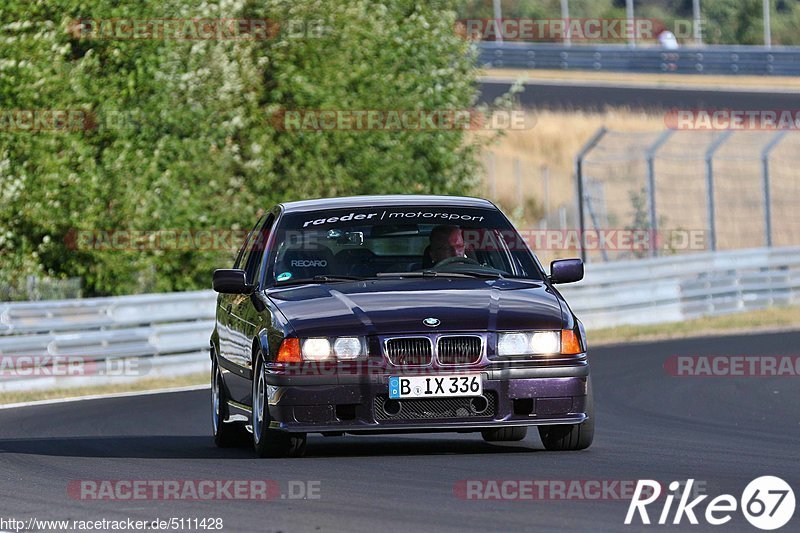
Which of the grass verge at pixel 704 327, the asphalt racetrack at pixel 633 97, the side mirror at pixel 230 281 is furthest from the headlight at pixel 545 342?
the asphalt racetrack at pixel 633 97

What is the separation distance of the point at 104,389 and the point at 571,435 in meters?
10.8

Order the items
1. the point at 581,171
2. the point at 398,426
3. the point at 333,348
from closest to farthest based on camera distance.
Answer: the point at 398,426, the point at 333,348, the point at 581,171

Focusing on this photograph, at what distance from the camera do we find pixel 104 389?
19.9 meters

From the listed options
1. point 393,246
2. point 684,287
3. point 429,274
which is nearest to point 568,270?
point 429,274

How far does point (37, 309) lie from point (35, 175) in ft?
13.6

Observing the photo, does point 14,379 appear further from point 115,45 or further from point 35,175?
point 115,45

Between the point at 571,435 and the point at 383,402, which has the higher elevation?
A: the point at 383,402

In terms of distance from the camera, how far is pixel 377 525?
728 centimetres

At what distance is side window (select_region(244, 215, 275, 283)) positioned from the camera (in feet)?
36.7

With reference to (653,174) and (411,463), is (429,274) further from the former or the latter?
(653,174)

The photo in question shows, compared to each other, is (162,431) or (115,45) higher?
(115,45)

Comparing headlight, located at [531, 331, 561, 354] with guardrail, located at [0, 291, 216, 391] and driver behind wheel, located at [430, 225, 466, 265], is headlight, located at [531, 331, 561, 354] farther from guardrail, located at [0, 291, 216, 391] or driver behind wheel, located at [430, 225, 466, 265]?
guardrail, located at [0, 291, 216, 391]

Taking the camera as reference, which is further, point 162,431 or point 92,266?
point 92,266

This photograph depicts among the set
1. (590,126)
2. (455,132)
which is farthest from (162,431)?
(590,126)
